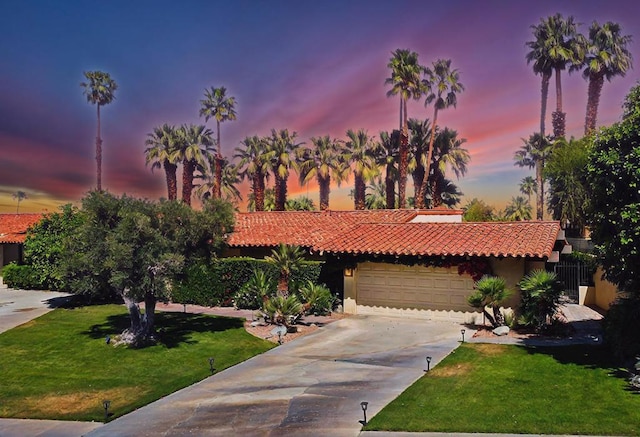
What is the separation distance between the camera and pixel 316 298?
2278 cm

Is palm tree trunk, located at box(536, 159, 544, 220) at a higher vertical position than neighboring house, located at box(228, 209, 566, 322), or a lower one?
higher

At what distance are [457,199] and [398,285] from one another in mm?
31629

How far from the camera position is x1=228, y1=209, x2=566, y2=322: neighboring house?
2123 cm

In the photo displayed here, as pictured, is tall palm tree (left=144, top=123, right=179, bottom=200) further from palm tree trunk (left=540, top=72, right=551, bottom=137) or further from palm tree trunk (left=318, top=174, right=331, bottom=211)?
palm tree trunk (left=540, top=72, right=551, bottom=137)

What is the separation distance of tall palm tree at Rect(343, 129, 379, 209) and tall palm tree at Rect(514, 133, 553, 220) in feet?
57.7

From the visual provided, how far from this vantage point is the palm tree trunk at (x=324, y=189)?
52928mm

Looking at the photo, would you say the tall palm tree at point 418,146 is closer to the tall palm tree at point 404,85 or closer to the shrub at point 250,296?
the tall palm tree at point 404,85

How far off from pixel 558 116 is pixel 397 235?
38669 millimetres

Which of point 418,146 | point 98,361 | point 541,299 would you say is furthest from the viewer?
point 418,146

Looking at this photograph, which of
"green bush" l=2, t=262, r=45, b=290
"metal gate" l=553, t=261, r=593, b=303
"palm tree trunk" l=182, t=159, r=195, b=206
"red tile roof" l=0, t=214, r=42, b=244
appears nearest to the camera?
"metal gate" l=553, t=261, r=593, b=303

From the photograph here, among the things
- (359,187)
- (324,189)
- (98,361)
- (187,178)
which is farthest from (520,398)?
(187,178)

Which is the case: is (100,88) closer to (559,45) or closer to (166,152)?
(166,152)

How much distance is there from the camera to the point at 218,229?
57.5ft

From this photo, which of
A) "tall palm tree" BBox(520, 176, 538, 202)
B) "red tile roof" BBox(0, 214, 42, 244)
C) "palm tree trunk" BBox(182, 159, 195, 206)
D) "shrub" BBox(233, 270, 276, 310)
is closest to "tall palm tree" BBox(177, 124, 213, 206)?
"palm tree trunk" BBox(182, 159, 195, 206)
